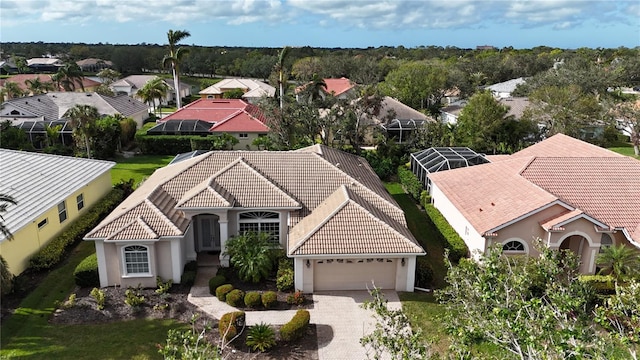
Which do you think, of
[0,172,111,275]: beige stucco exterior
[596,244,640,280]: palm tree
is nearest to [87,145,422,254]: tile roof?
[0,172,111,275]: beige stucco exterior

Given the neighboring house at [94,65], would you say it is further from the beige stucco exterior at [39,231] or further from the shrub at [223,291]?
the shrub at [223,291]

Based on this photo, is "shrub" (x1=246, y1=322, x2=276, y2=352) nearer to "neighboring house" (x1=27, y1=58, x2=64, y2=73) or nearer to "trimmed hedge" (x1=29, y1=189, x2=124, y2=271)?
"trimmed hedge" (x1=29, y1=189, x2=124, y2=271)

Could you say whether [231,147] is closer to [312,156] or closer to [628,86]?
[312,156]

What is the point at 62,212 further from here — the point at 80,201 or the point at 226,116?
the point at 226,116

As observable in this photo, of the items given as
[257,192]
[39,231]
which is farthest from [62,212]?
[257,192]

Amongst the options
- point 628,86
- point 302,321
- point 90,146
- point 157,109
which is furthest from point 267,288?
point 628,86

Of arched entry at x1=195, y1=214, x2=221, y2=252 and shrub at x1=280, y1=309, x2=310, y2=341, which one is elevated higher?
arched entry at x1=195, y1=214, x2=221, y2=252
